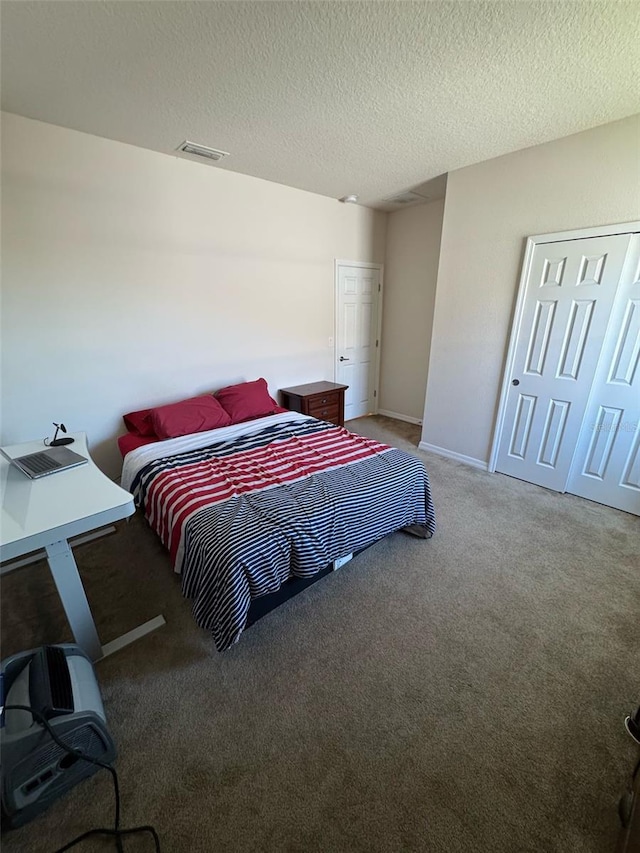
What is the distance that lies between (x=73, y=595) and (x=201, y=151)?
3.11 meters

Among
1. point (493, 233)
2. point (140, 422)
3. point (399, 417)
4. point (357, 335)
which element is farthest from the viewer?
point (399, 417)

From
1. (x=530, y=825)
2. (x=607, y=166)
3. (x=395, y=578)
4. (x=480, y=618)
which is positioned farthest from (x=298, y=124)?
(x=530, y=825)

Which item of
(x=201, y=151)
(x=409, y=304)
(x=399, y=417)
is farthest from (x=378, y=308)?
(x=201, y=151)

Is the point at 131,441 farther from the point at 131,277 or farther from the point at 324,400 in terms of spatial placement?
the point at 324,400

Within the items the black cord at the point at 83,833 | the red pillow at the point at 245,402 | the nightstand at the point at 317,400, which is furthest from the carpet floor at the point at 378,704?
the nightstand at the point at 317,400

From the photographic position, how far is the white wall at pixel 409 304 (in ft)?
13.7

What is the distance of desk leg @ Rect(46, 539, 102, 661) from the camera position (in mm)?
1403

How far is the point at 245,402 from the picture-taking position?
324 centimetres

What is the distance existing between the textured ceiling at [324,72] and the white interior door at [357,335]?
1.76 metres

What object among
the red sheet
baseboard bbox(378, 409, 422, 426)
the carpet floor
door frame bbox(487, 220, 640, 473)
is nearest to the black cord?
the carpet floor

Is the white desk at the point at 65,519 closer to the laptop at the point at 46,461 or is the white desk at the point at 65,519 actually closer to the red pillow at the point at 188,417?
the laptop at the point at 46,461

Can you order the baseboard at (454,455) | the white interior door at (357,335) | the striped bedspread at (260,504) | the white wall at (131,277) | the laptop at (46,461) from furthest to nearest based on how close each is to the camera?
the white interior door at (357,335), the baseboard at (454,455), the white wall at (131,277), the laptop at (46,461), the striped bedspread at (260,504)

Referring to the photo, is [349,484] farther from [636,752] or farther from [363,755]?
[636,752]

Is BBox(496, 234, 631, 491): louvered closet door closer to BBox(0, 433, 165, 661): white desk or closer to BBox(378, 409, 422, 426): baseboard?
BBox(378, 409, 422, 426): baseboard
